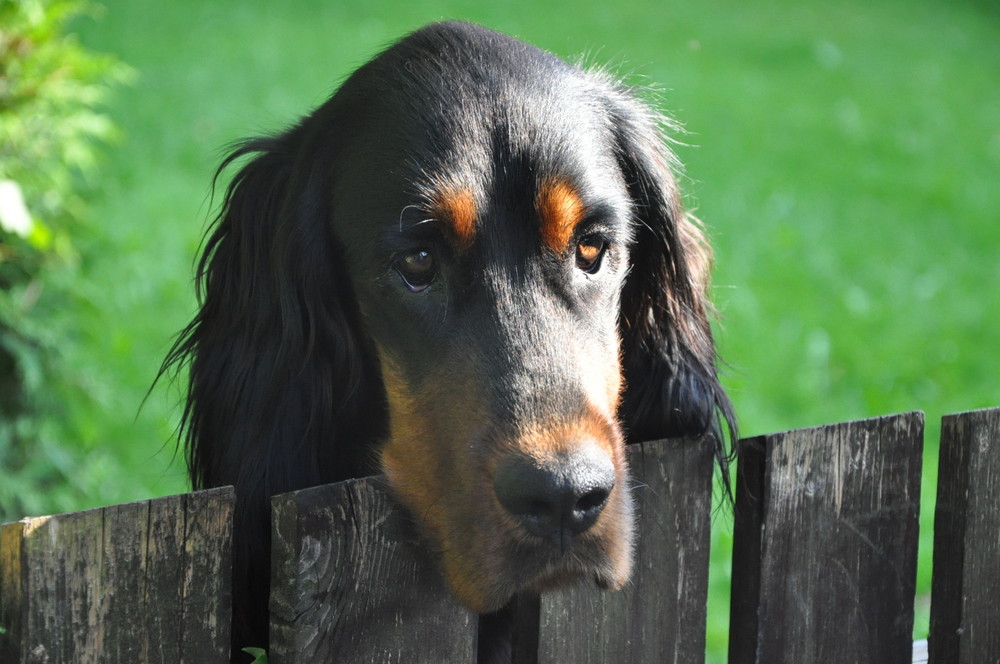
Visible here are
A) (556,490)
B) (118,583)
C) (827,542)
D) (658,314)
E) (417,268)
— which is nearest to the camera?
(118,583)

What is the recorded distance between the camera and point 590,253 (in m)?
2.64

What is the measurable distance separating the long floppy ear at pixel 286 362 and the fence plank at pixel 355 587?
0.69 m

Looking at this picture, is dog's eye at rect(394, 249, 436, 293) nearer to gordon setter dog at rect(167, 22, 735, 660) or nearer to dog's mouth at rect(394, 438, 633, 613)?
gordon setter dog at rect(167, 22, 735, 660)

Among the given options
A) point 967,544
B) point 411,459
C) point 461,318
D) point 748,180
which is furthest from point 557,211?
point 748,180

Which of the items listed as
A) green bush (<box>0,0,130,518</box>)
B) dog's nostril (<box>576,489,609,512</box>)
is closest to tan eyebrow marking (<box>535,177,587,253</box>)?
dog's nostril (<box>576,489,609,512</box>)

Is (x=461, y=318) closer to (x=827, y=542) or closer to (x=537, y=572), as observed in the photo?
(x=537, y=572)

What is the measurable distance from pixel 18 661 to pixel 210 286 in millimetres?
1482

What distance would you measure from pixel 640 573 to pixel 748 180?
8.31 metres

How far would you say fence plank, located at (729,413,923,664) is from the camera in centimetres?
226

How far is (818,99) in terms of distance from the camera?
12742 millimetres

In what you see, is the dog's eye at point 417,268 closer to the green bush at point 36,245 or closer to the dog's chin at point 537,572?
the dog's chin at point 537,572

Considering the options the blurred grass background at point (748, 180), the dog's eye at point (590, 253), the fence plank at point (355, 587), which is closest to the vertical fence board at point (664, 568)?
the fence plank at point (355, 587)

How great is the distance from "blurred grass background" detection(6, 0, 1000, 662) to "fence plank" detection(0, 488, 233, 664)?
1.33 m

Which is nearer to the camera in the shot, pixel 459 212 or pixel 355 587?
pixel 355 587
